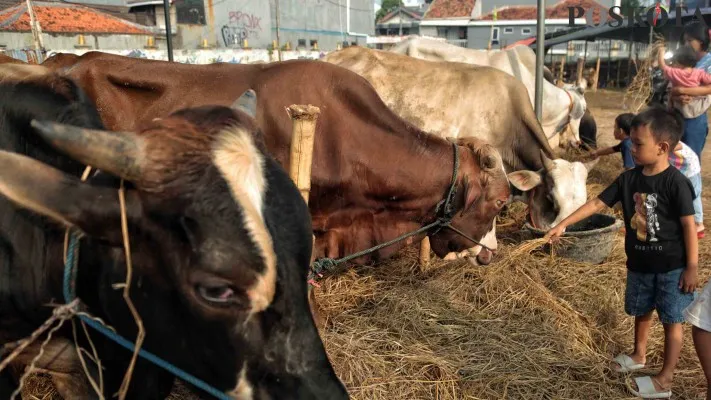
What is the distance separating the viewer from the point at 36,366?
2105mm

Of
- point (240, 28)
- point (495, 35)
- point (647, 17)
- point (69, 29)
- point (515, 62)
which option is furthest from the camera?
point (495, 35)

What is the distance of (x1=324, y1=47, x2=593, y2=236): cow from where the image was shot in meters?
5.77

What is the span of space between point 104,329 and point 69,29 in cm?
2648

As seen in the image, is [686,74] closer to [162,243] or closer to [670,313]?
[670,313]

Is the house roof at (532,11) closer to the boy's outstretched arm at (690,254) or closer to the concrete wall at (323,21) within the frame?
the concrete wall at (323,21)

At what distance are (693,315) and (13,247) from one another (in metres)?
2.94

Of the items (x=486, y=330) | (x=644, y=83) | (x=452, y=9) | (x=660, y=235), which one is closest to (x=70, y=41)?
(x=644, y=83)

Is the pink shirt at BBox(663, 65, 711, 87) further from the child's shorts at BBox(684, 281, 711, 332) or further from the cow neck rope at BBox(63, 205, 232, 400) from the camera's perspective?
the cow neck rope at BBox(63, 205, 232, 400)

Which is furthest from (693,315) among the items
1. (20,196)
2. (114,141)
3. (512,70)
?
(512,70)

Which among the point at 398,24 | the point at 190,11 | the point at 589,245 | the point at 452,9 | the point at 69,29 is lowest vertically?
the point at 589,245

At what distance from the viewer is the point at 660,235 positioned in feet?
10.7

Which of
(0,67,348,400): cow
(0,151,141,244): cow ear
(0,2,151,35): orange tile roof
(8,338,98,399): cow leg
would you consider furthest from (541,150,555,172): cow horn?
(0,2,151,35): orange tile roof

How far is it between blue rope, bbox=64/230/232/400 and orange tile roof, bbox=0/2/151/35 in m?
24.4

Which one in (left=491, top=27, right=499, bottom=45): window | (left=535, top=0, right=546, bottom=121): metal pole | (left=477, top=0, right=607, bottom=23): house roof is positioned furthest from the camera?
(left=491, top=27, right=499, bottom=45): window
